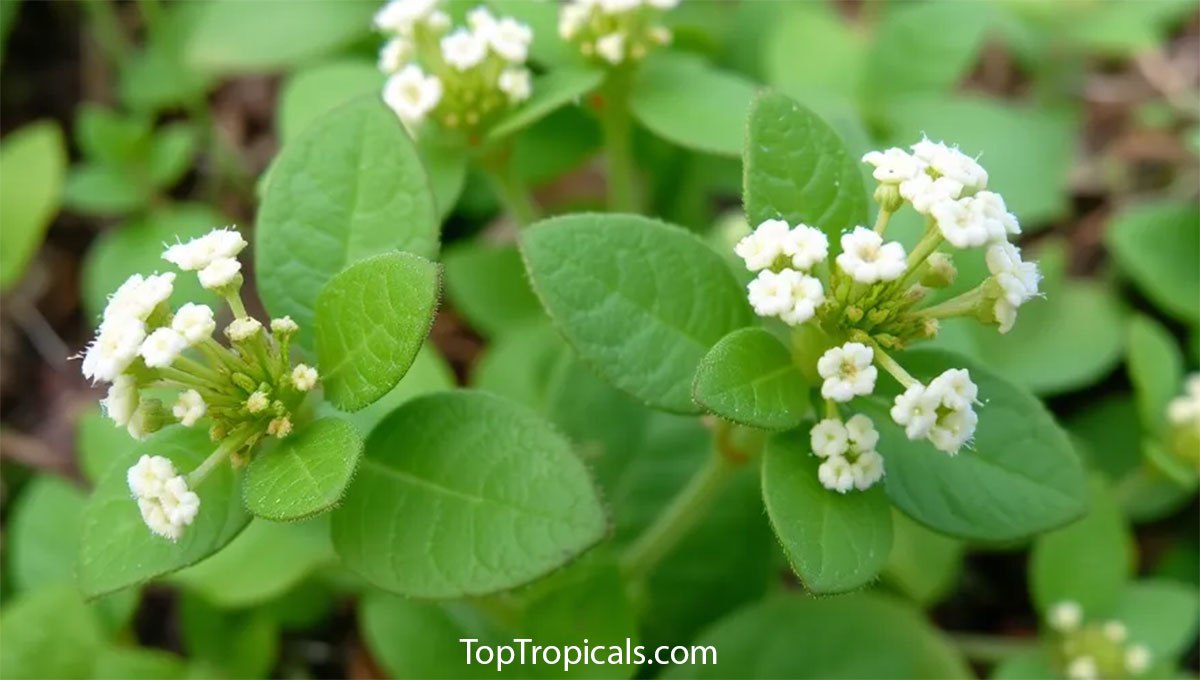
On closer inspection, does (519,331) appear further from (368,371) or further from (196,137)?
(196,137)

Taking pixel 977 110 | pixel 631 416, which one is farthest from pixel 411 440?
pixel 977 110

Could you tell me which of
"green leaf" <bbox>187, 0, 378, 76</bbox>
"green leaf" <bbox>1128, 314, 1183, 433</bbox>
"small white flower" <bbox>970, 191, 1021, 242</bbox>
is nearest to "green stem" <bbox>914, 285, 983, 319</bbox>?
"small white flower" <bbox>970, 191, 1021, 242</bbox>

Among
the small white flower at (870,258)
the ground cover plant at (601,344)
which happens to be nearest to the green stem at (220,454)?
the ground cover plant at (601,344)

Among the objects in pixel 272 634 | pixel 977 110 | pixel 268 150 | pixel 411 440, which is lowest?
pixel 272 634

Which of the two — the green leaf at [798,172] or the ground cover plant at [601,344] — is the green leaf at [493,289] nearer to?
the ground cover plant at [601,344]

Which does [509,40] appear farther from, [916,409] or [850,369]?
[916,409]

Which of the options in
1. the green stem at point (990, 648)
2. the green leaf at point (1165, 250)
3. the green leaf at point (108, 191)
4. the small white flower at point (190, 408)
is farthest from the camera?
the green leaf at point (108, 191)
